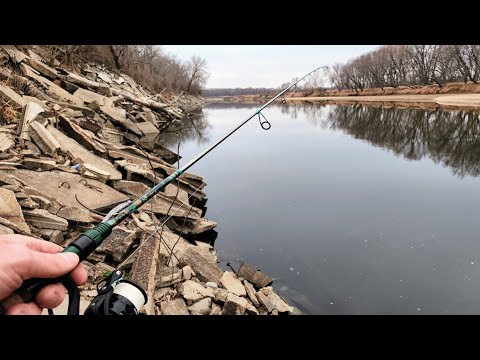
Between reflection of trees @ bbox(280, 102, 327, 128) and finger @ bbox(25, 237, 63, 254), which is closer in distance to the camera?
finger @ bbox(25, 237, 63, 254)

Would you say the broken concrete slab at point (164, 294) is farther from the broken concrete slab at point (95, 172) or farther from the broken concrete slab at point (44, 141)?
the broken concrete slab at point (44, 141)

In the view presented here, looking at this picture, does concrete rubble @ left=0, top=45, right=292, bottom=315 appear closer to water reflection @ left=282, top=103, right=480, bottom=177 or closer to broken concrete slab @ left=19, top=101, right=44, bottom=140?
broken concrete slab @ left=19, top=101, right=44, bottom=140

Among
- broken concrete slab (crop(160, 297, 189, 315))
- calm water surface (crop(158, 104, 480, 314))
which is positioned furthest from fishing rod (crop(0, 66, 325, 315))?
calm water surface (crop(158, 104, 480, 314))

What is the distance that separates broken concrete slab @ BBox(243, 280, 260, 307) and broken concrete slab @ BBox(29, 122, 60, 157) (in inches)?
196

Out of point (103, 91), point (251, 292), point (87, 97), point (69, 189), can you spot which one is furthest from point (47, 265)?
point (103, 91)

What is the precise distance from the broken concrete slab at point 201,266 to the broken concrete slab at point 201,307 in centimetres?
67

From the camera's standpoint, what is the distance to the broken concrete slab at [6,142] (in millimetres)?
5977

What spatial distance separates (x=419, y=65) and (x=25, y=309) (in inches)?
3044

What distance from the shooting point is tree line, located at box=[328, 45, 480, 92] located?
50469 mm

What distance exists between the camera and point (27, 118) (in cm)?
731

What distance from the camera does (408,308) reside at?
4.86m

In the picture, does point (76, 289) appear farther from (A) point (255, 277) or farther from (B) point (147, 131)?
(B) point (147, 131)
